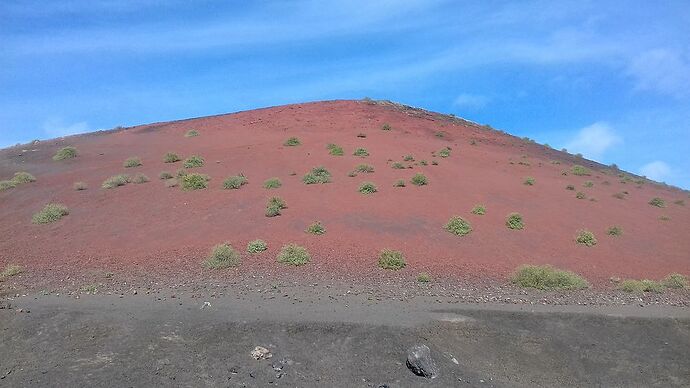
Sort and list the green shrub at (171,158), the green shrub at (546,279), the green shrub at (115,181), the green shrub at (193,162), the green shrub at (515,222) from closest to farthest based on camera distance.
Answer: the green shrub at (546,279) < the green shrub at (515,222) < the green shrub at (115,181) < the green shrub at (193,162) < the green shrub at (171,158)

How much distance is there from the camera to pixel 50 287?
13.7 metres

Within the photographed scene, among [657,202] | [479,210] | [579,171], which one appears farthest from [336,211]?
[579,171]

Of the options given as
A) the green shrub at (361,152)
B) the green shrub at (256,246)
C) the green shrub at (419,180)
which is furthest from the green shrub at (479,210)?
the green shrub at (361,152)

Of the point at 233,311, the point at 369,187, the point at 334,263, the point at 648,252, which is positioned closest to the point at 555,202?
the point at 648,252

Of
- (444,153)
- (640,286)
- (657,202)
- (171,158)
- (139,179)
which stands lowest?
(640,286)

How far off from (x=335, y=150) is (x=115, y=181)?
530 inches

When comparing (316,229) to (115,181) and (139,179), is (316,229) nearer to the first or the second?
(139,179)

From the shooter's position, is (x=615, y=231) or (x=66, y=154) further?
(x=66, y=154)

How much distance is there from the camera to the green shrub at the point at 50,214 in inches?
778

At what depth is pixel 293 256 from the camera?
1603cm

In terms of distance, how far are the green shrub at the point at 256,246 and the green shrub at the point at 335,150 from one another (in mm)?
15837

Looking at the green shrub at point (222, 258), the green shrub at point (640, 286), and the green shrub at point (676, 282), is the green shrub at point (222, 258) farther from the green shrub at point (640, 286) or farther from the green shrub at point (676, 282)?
the green shrub at point (676, 282)

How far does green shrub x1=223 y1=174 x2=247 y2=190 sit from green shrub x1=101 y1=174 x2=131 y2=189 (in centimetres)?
519

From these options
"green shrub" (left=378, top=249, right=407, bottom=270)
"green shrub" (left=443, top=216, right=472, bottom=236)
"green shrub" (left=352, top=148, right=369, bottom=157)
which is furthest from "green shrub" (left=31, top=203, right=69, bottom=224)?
"green shrub" (left=352, top=148, right=369, bottom=157)
